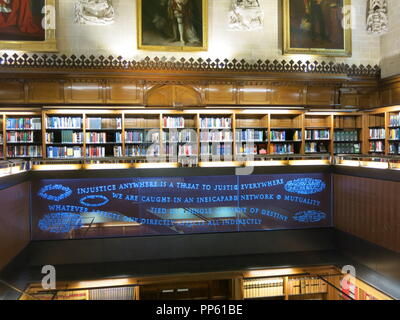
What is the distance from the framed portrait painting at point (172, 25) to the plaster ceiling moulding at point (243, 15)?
652mm

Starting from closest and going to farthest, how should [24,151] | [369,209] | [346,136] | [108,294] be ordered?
[108,294]
[369,209]
[24,151]
[346,136]

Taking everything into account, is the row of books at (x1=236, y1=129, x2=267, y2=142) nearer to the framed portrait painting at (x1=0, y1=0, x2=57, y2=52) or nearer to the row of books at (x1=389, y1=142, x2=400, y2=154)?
the row of books at (x1=389, y1=142, x2=400, y2=154)

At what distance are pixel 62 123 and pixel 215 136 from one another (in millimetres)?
3231

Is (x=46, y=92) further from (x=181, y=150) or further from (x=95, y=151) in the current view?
(x=181, y=150)

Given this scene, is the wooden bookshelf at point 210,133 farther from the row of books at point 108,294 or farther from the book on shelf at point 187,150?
the row of books at point 108,294

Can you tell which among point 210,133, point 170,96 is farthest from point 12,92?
point 210,133

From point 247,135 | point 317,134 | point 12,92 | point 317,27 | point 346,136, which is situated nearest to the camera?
point 12,92

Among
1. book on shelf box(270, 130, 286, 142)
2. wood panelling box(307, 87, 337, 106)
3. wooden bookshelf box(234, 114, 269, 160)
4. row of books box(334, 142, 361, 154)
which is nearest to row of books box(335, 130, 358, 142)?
row of books box(334, 142, 361, 154)

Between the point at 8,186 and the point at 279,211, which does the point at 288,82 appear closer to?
the point at 279,211

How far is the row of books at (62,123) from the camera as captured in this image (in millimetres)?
6656

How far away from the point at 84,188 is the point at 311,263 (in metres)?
2.95

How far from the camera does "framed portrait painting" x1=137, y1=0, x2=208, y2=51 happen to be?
7344 millimetres

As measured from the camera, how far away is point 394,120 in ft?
22.8

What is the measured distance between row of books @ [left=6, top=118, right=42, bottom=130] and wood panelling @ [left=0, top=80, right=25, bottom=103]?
15.3 inches
